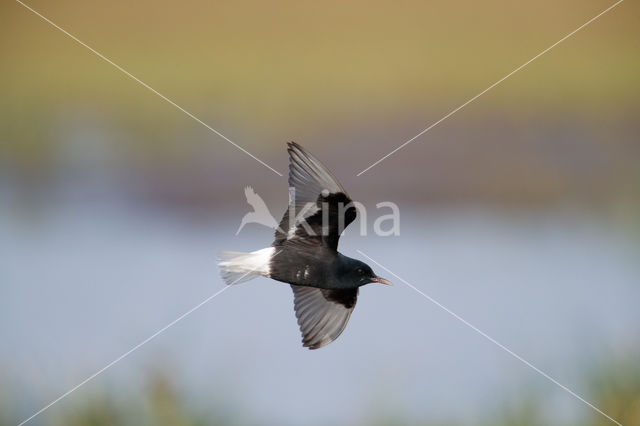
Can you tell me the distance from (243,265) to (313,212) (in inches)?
11.6

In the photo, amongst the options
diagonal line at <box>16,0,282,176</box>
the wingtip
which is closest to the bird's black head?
the wingtip

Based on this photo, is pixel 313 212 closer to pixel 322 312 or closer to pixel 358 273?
pixel 358 273

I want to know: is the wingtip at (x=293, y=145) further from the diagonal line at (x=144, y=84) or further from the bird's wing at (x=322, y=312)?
the diagonal line at (x=144, y=84)

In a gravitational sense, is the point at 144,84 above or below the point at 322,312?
above

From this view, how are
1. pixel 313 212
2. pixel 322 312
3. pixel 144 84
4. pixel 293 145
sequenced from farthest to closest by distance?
1. pixel 144 84
2. pixel 322 312
3. pixel 313 212
4. pixel 293 145

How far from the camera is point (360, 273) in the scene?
2.79m

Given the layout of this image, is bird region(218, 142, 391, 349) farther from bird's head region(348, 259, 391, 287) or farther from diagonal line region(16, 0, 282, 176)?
diagonal line region(16, 0, 282, 176)

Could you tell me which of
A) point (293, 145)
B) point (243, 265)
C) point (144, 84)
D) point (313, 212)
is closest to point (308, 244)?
point (313, 212)

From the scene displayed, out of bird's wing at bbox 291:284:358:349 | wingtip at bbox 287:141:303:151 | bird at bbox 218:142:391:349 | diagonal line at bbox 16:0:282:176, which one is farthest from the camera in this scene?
diagonal line at bbox 16:0:282:176

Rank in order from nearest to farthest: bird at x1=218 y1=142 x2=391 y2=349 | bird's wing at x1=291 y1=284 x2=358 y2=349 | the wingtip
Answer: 1. the wingtip
2. bird at x1=218 y1=142 x2=391 y2=349
3. bird's wing at x1=291 y1=284 x2=358 y2=349

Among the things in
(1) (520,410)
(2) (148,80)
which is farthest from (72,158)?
(1) (520,410)

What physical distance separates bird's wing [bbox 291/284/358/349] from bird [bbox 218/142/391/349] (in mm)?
321

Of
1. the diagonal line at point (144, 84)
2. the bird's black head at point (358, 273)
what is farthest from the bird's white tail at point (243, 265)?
the diagonal line at point (144, 84)

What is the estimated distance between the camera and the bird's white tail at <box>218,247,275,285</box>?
2.72 m
